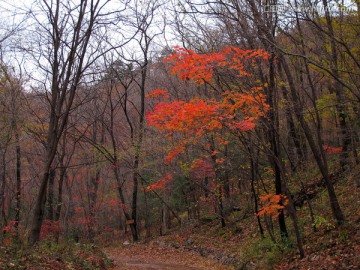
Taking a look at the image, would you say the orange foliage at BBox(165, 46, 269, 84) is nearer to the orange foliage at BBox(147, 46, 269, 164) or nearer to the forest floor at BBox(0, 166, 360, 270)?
the orange foliage at BBox(147, 46, 269, 164)

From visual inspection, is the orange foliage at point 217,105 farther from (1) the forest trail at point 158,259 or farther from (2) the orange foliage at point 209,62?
(1) the forest trail at point 158,259

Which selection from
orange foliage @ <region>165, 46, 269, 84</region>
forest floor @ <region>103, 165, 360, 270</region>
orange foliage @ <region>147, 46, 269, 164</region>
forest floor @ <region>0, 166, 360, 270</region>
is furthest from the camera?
orange foliage @ <region>165, 46, 269, 84</region>

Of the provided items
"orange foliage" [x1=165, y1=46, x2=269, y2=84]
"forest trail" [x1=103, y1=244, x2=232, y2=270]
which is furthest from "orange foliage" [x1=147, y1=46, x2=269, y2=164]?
"forest trail" [x1=103, y1=244, x2=232, y2=270]

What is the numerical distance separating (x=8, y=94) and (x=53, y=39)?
25.7 feet

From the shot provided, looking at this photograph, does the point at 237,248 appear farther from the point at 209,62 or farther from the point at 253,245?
the point at 209,62

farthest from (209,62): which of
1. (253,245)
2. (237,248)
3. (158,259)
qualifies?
(158,259)

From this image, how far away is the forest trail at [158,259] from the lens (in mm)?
11977

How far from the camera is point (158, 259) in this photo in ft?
49.1

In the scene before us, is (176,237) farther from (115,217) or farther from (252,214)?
(115,217)

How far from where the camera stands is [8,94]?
53.4ft

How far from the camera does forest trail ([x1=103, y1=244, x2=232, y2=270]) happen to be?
39.3ft

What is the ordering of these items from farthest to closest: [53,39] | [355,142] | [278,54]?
[355,142], [53,39], [278,54]

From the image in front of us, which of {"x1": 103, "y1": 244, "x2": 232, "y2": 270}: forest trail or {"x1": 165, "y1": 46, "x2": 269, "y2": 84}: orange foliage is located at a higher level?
{"x1": 165, "y1": 46, "x2": 269, "y2": 84}: orange foliage

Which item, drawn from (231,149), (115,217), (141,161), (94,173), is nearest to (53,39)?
(231,149)
